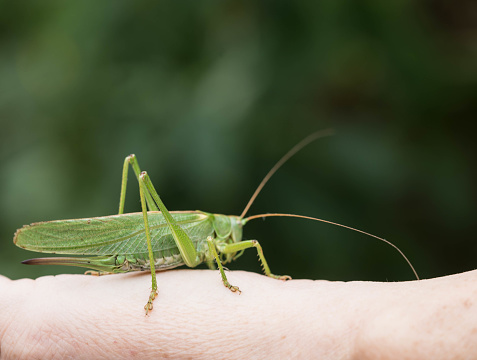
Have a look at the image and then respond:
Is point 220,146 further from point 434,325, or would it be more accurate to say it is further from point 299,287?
point 434,325

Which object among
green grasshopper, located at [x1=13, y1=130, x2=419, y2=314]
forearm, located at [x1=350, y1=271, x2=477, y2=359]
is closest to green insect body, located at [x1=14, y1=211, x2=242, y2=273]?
green grasshopper, located at [x1=13, y1=130, x2=419, y2=314]

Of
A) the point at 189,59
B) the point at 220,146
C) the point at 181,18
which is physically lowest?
the point at 220,146

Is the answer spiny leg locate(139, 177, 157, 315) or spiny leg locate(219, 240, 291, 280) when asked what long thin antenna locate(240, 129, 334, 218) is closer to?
spiny leg locate(219, 240, 291, 280)

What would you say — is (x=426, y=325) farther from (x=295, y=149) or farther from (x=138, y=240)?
(x=295, y=149)

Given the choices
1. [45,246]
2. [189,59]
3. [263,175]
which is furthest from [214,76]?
[45,246]

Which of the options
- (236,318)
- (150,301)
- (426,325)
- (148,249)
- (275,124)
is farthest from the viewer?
(275,124)

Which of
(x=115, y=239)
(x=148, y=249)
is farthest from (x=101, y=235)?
(x=148, y=249)

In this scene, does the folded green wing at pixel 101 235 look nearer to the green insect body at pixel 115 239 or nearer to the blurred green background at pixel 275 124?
the green insect body at pixel 115 239
